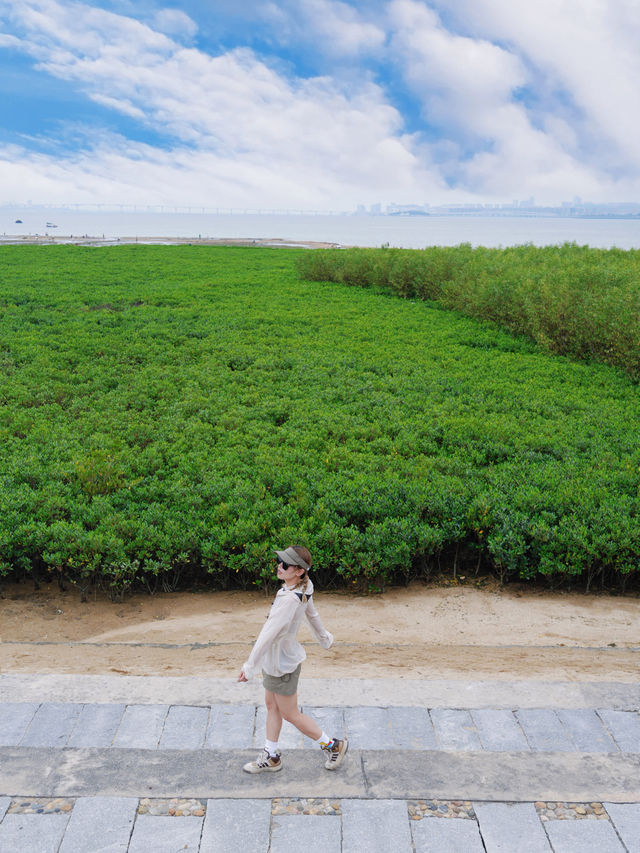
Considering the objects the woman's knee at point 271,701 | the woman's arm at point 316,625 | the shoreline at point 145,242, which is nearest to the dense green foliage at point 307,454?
the woman's arm at point 316,625

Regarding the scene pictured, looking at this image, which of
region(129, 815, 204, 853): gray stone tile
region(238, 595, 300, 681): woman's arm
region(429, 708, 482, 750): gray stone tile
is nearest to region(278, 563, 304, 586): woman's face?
region(238, 595, 300, 681): woman's arm

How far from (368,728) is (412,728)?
1.01ft

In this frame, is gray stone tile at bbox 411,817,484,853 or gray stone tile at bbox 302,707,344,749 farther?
gray stone tile at bbox 302,707,344,749

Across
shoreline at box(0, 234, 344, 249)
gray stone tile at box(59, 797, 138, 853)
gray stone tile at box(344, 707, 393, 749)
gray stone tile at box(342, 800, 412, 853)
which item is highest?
shoreline at box(0, 234, 344, 249)

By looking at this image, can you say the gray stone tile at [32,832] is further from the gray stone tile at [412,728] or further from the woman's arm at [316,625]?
the gray stone tile at [412,728]

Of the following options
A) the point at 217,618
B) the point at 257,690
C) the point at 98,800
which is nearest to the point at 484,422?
the point at 217,618

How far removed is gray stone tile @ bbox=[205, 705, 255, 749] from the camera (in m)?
4.18

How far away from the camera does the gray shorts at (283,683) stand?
155 inches

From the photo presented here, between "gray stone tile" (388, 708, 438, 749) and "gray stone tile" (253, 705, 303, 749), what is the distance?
661 millimetres

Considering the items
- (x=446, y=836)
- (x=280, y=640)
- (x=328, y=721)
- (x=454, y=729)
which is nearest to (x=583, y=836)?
(x=446, y=836)

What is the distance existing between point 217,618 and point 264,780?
2.57 metres

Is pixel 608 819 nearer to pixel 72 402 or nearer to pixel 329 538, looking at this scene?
pixel 329 538

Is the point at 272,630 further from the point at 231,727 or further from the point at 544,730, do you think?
the point at 544,730

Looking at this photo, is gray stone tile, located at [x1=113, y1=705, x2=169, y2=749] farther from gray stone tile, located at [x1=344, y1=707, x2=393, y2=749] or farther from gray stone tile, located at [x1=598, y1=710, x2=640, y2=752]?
gray stone tile, located at [x1=598, y1=710, x2=640, y2=752]
